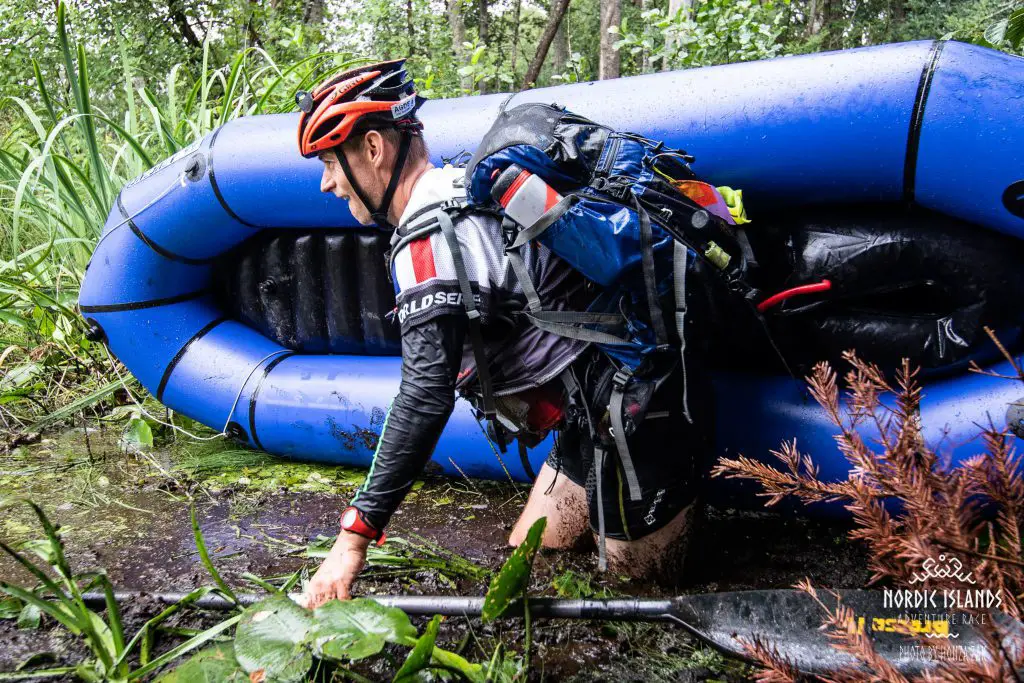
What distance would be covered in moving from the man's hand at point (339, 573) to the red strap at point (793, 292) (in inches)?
49.9

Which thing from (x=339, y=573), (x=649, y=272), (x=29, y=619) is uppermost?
(x=649, y=272)

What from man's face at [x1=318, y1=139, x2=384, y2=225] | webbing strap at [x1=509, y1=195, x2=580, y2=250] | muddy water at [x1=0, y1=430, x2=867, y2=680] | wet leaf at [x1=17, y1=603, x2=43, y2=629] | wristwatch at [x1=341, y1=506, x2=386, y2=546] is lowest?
muddy water at [x1=0, y1=430, x2=867, y2=680]

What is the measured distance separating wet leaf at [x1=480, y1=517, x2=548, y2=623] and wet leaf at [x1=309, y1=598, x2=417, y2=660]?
8.1 inches

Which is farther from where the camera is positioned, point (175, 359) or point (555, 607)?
point (175, 359)

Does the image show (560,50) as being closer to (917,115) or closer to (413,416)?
(917,115)

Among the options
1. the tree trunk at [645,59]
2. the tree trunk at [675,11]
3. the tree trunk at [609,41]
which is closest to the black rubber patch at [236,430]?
the tree trunk at [675,11]

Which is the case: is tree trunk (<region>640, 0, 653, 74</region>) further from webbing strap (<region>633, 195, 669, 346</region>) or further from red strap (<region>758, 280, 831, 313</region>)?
webbing strap (<region>633, 195, 669, 346</region>)

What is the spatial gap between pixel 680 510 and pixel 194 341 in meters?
2.11

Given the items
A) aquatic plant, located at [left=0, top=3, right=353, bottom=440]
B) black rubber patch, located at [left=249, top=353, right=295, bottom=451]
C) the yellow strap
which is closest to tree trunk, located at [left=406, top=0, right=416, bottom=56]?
aquatic plant, located at [left=0, top=3, right=353, bottom=440]

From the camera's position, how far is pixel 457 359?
1.84m

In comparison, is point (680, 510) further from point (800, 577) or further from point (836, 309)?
point (836, 309)

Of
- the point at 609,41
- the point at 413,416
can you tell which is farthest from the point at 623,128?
the point at 609,41

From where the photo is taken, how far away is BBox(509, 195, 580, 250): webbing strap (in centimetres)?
179

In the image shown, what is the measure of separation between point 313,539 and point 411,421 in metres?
1.01
